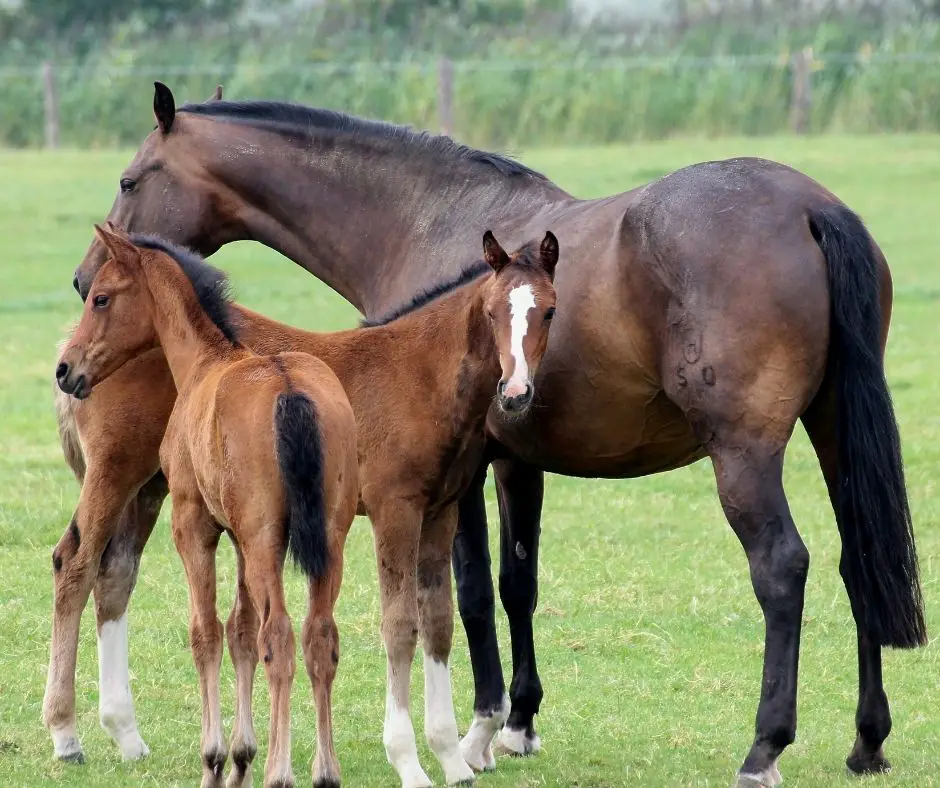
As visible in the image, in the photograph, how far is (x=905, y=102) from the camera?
86.4 feet

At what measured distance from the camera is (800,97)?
26422mm

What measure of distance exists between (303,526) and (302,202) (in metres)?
A: 2.27

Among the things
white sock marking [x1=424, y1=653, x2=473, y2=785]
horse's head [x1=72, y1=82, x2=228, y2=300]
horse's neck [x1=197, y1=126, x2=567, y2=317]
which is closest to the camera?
white sock marking [x1=424, y1=653, x2=473, y2=785]

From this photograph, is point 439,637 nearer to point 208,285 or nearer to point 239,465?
point 239,465

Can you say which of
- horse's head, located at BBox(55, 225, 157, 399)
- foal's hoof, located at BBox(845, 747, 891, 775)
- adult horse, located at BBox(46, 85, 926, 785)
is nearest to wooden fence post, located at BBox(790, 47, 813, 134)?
adult horse, located at BBox(46, 85, 926, 785)

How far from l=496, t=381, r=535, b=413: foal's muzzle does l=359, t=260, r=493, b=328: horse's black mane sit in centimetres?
68

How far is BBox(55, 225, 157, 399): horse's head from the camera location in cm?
525

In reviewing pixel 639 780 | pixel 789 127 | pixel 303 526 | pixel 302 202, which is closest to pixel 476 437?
pixel 303 526

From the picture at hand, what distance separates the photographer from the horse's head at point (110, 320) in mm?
5254

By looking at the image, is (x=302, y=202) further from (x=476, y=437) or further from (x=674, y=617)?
(x=674, y=617)

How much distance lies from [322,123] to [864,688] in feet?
9.94

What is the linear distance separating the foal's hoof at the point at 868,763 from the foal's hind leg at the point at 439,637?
1.25m

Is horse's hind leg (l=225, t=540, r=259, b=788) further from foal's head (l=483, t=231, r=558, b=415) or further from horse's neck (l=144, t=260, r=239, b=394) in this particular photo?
foal's head (l=483, t=231, r=558, b=415)

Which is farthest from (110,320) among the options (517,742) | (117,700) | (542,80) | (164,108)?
(542,80)
